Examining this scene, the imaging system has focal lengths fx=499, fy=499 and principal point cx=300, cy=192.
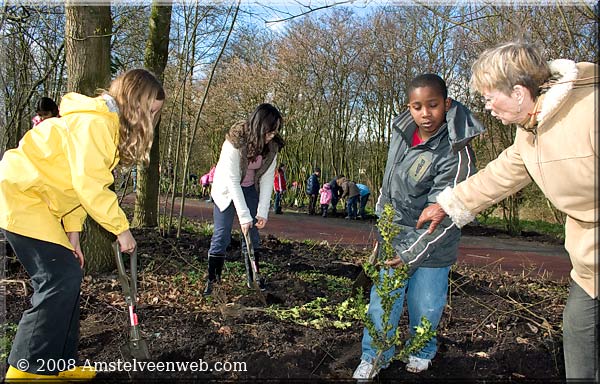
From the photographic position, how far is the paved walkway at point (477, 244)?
821 centimetres

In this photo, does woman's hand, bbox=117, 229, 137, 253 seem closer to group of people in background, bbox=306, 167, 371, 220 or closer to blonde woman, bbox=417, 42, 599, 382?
blonde woman, bbox=417, 42, 599, 382

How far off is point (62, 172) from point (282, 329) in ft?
5.92

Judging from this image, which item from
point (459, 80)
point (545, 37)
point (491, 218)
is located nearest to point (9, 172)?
point (545, 37)

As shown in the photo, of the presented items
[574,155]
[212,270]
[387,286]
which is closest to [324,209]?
[212,270]

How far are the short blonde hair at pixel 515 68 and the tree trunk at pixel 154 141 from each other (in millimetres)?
6122

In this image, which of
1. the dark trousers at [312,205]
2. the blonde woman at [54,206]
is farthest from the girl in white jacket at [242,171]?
the dark trousers at [312,205]

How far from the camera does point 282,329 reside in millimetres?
3506

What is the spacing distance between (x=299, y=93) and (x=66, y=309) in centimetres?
1531

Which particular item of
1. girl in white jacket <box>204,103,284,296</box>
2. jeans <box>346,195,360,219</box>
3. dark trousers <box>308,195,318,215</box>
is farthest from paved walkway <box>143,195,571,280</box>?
girl in white jacket <box>204,103,284,296</box>

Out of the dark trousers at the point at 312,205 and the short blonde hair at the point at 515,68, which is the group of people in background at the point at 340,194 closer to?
the dark trousers at the point at 312,205

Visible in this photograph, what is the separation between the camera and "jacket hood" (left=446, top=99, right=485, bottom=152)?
2.71 metres

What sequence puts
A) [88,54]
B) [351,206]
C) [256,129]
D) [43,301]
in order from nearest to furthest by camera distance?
[43,301]
[256,129]
[88,54]
[351,206]

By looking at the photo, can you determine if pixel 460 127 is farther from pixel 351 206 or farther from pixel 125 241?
pixel 351 206

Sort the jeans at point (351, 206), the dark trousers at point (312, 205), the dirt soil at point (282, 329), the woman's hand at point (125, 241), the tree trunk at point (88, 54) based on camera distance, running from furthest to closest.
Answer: the dark trousers at point (312, 205), the jeans at point (351, 206), the tree trunk at point (88, 54), the dirt soil at point (282, 329), the woman's hand at point (125, 241)
